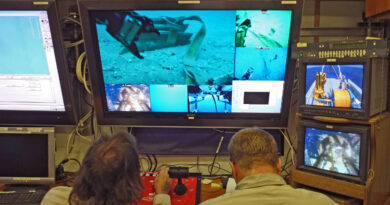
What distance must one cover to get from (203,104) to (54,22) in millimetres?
944

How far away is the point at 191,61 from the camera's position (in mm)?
1774

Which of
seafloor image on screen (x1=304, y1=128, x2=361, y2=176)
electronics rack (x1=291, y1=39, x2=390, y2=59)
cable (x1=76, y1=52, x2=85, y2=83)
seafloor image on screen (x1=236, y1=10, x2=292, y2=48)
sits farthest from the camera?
cable (x1=76, y1=52, x2=85, y2=83)

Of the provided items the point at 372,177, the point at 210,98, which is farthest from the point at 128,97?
the point at 372,177

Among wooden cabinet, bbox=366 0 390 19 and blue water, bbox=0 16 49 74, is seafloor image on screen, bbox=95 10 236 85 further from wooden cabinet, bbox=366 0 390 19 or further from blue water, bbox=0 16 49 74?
wooden cabinet, bbox=366 0 390 19

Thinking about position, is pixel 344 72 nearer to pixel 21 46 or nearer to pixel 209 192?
pixel 209 192

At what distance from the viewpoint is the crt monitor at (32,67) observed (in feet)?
5.68

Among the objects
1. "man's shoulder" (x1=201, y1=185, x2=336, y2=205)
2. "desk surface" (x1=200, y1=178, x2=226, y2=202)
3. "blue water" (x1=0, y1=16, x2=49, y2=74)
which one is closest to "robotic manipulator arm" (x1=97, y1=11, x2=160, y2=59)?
"blue water" (x1=0, y1=16, x2=49, y2=74)

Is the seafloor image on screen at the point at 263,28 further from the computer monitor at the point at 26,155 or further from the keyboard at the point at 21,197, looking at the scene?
the keyboard at the point at 21,197

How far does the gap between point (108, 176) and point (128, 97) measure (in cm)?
86

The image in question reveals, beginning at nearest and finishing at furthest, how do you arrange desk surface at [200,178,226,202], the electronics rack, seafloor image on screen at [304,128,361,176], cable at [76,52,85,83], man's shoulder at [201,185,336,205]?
man's shoulder at [201,185,336,205], the electronics rack, seafloor image on screen at [304,128,361,176], desk surface at [200,178,226,202], cable at [76,52,85,83]

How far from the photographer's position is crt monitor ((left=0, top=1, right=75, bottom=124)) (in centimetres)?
173

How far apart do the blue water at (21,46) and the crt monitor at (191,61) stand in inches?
11.0

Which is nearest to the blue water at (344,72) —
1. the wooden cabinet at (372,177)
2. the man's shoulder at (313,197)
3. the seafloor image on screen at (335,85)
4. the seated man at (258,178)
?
the seafloor image on screen at (335,85)

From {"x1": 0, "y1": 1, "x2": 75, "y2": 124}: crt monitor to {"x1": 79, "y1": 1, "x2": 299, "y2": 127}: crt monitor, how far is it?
183mm
